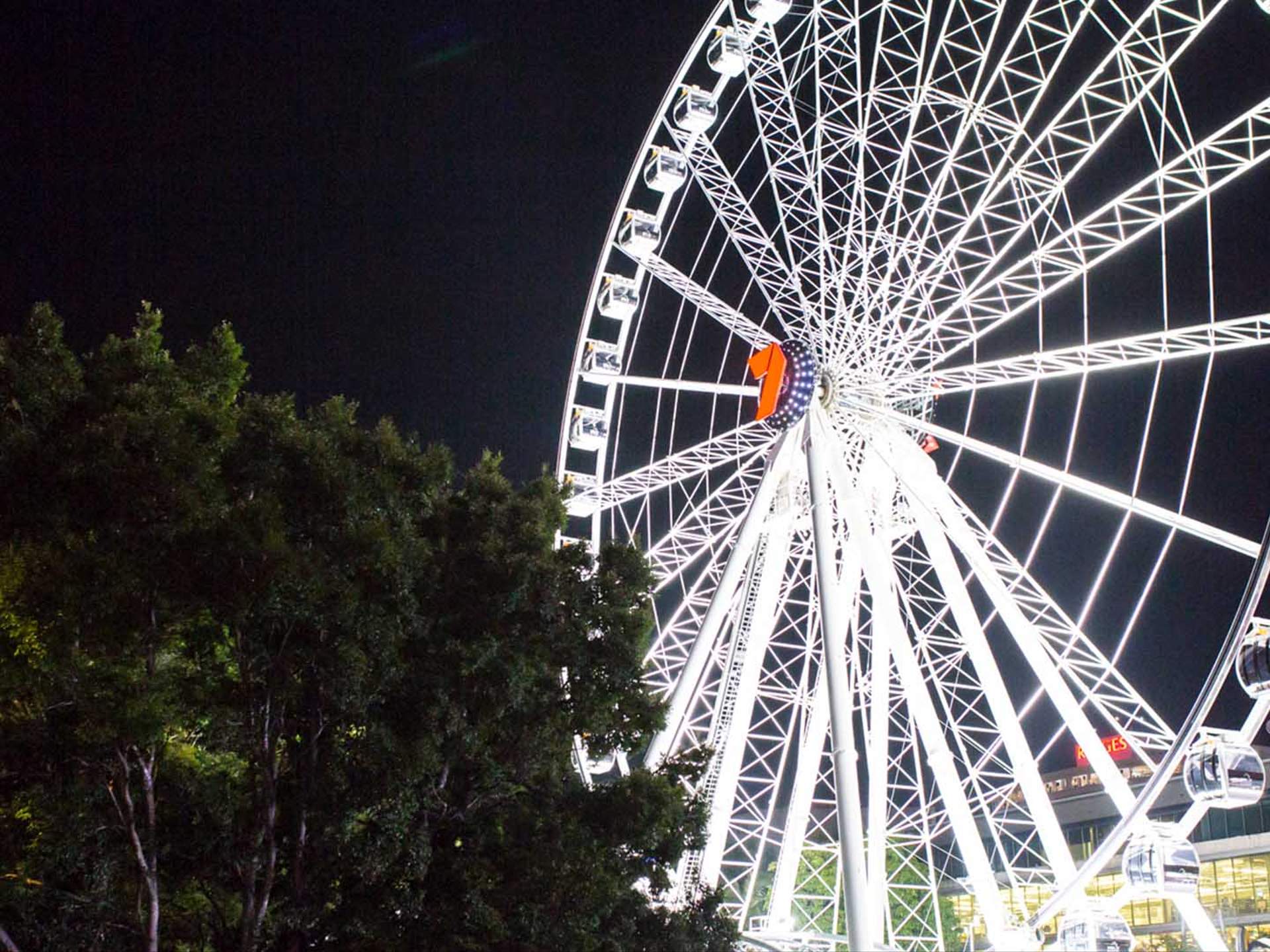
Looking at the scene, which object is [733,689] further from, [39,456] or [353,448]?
[39,456]

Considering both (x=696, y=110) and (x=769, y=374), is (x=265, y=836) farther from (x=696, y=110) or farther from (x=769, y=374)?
(x=696, y=110)

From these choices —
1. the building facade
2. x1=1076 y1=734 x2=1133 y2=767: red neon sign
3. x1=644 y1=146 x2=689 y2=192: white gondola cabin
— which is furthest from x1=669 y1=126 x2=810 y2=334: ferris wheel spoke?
x1=1076 y1=734 x2=1133 y2=767: red neon sign

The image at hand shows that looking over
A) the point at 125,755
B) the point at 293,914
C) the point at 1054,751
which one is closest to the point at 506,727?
the point at 293,914

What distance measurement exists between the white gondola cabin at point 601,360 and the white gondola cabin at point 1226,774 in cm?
1515

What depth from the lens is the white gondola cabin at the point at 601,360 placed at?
27375 millimetres

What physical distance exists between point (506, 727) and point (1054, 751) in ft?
248

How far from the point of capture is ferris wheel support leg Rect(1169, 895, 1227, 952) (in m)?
15.2

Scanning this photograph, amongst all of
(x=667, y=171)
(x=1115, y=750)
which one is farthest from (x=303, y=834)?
(x=1115, y=750)

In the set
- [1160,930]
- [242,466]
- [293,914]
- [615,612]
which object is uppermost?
[242,466]

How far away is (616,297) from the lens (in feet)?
90.2

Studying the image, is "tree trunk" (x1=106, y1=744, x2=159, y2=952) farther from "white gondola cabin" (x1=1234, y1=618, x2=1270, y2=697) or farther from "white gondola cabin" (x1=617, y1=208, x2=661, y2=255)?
"white gondola cabin" (x1=617, y1=208, x2=661, y2=255)

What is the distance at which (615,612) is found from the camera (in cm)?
1595

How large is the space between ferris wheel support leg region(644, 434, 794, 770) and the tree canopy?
4073 mm

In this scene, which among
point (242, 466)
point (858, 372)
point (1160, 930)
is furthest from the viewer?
point (1160, 930)
